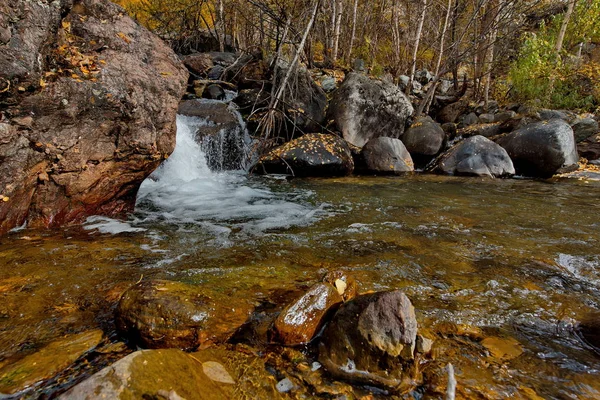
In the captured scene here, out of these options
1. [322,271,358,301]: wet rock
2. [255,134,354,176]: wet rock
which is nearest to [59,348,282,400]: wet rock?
[322,271,358,301]: wet rock

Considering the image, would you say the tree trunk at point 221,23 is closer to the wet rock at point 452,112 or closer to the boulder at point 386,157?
the boulder at point 386,157

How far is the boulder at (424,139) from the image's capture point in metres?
8.91

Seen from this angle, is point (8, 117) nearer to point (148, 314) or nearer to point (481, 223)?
point (148, 314)

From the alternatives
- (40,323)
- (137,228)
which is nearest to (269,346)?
(40,323)

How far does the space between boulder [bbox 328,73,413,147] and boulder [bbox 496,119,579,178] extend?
2989mm

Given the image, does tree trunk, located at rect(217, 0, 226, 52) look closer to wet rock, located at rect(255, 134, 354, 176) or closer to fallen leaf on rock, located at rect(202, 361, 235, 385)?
Result: wet rock, located at rect(255, 134, 354, 176)

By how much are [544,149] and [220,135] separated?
7557 millimetres

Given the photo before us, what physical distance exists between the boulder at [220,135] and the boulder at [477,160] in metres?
4.96

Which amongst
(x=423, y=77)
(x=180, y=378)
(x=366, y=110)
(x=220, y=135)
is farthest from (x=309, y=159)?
(x=423, y=77)

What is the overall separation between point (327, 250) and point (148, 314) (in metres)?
1.72

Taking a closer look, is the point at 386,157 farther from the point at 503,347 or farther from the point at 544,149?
the point at 503,347

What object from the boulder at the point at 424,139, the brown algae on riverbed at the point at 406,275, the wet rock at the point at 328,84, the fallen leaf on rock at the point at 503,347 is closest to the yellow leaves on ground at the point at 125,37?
the brown algae on riverbed at the point at 406,275

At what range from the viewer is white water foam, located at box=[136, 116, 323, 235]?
4027mm

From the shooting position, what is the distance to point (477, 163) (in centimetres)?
778
